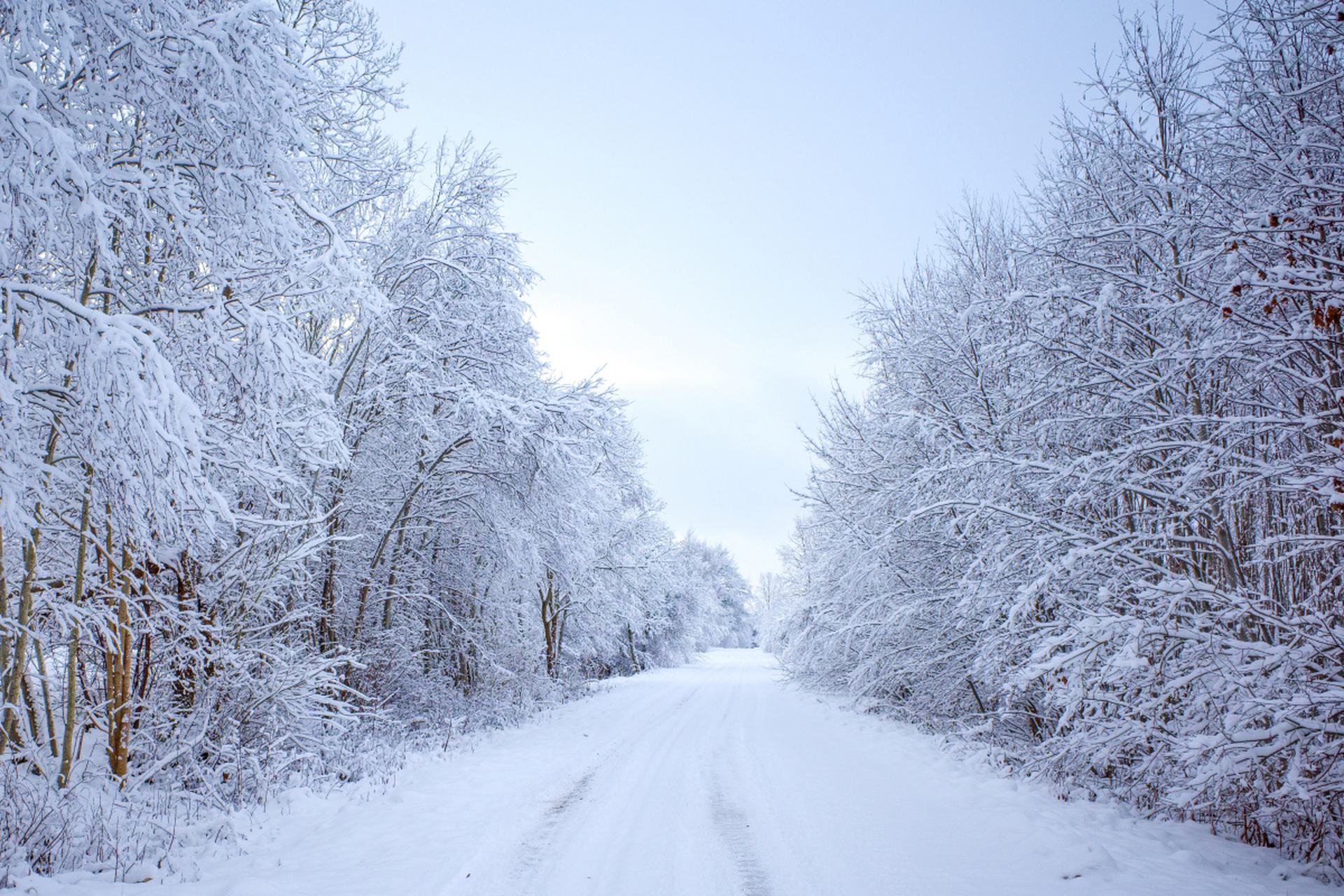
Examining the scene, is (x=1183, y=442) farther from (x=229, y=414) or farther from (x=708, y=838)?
(x=229, y=414)

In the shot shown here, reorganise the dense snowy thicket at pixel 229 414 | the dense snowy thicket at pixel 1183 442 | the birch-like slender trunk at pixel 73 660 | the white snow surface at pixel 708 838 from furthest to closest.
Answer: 1. the birch-like slender trunk at pixel 73 660
2. the dense snowy thicket at pixel 1183 442
3. the white snow surface at pixel 708 838
4. the dense snowy thicket at pixel 229 414

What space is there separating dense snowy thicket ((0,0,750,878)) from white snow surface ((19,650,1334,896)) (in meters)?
1.02

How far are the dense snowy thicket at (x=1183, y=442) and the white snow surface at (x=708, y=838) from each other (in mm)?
515

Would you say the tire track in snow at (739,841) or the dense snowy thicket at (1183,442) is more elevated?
the dense snowy thicket at (1183,442)

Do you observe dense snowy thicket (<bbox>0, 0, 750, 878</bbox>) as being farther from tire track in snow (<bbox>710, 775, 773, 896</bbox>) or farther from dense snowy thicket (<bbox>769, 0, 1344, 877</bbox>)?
dense snowy thicket (<bbox>769, 0, 1344, 877</bbox>)

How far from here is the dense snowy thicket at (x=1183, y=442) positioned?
4094 mm

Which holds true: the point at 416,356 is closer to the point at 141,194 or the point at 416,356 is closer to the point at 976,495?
the point at 141,194

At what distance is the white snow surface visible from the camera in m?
3.98

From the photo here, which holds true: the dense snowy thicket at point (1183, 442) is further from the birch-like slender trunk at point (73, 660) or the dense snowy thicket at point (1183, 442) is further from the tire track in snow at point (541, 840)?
the birch-like slender trunk at point (73, 660)

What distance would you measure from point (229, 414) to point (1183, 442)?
25.3 ft

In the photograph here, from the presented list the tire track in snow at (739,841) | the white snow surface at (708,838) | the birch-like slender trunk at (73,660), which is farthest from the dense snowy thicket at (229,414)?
the tire track in snow at (739,841)

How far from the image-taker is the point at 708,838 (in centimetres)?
500

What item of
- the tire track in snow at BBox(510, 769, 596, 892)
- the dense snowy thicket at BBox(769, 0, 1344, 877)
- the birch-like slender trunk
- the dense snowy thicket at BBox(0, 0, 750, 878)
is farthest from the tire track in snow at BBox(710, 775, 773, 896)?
the birch-like slender trunk

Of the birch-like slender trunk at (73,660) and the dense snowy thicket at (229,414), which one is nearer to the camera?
the dense snowy thicket at (229,414)
